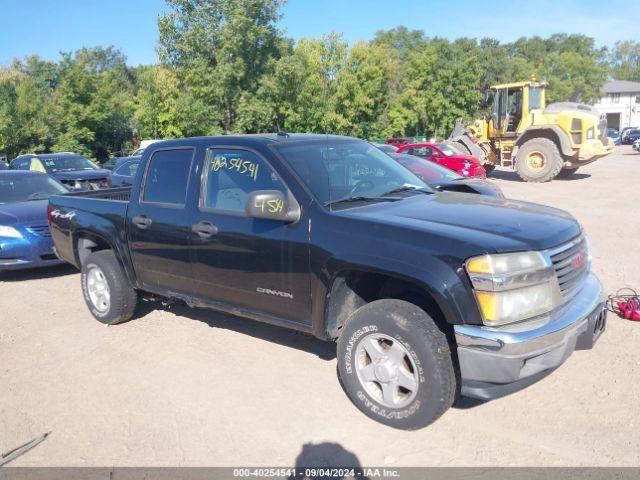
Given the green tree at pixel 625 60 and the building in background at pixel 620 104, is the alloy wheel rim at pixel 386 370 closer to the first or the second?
the building in background at pixel 620 104

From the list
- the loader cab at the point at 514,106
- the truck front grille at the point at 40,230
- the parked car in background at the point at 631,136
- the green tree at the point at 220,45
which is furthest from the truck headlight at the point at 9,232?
the parked car in background at the point at 631,136

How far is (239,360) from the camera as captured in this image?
493 centimetres

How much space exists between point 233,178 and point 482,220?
2008 mm

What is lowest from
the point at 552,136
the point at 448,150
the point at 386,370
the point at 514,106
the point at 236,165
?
the point at 386,370

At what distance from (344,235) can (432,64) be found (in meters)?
48.9

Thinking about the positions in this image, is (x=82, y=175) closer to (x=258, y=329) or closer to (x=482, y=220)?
(x=258, y=329)

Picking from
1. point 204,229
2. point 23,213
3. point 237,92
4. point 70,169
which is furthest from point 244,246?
point 237,92

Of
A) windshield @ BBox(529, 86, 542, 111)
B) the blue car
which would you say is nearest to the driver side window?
the blue car

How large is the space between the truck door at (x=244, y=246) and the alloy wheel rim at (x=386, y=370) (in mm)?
542

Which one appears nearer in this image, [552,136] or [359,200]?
[359,200]

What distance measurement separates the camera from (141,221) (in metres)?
5.20

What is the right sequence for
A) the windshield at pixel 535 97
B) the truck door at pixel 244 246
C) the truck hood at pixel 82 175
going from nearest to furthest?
the truck door at pixel 244 246 < the truck hood at pixel 82 175 < the windshield at pixel 535 97

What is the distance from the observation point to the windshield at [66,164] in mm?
15570

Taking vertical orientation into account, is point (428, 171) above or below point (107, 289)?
above
